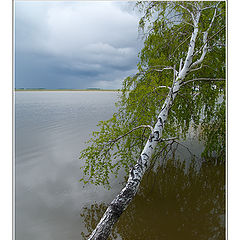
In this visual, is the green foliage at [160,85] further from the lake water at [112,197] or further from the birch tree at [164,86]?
the lake water at [112,197]

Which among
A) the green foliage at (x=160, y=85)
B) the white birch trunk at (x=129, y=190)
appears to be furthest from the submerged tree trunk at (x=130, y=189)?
the green foliage at (x=160, y=85)

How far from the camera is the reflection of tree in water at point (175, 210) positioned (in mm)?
3104

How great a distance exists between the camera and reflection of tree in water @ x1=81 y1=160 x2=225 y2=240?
3.10 metres

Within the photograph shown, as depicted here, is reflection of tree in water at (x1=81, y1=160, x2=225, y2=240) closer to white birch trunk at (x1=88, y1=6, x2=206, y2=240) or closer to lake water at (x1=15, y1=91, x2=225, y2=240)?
lake water at (x1=15, y1=91, x2=225, y2=240)

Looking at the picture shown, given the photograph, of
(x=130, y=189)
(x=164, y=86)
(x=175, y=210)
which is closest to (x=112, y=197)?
(x=175, y=210)

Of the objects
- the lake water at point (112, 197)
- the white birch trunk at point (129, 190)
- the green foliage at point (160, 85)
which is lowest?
the lake water at point (112, 197)

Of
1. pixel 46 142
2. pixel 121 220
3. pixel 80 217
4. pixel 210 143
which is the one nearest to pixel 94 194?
pixel 80 217

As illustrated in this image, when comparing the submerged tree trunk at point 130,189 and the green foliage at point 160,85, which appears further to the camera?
the green foliage at point 160,85

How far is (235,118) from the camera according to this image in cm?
228

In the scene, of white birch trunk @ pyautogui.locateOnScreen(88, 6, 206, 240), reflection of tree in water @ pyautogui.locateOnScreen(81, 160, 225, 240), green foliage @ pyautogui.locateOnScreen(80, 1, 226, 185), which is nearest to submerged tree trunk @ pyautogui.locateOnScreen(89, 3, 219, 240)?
white birch trunk @ pyautogui.locateOnScreen(88, 6, 206, 240)

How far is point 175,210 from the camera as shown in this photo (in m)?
3.68

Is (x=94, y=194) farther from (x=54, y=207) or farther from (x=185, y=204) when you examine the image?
(x=185, y=204)
